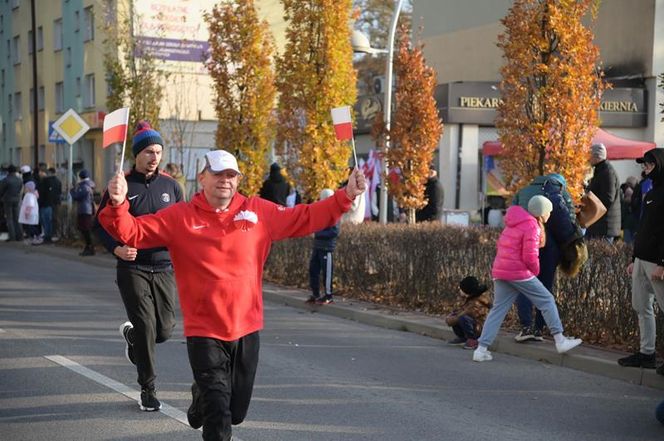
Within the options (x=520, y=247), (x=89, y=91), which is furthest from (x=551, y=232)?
(x=89, y=91)

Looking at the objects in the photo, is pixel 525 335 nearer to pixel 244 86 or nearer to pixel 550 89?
pixel 550 89

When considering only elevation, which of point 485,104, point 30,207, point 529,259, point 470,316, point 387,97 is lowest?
point 470,316

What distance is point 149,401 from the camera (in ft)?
23.4

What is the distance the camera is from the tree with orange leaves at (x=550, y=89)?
473 inches

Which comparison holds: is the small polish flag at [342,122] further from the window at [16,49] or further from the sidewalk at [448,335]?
the window at [16,49]

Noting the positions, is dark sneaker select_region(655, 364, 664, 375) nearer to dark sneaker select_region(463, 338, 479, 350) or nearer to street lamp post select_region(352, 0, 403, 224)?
dark sneaker select_region(463, 338, 479, 350)

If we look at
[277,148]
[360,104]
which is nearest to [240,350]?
[277,148]

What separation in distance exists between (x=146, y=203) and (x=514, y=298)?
13.7ft

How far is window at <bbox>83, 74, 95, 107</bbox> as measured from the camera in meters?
41.6

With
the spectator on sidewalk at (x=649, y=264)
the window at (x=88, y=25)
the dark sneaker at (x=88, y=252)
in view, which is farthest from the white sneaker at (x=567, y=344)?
the window at (x=88, y=25)

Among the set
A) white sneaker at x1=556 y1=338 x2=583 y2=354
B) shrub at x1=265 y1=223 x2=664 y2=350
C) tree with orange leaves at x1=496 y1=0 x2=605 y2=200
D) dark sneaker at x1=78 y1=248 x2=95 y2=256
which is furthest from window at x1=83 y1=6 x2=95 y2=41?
white sneaker at x1=556 y1=338 x2=583 y2=354

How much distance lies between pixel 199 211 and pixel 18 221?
21161 mm

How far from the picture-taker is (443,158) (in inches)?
1125

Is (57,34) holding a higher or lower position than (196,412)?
higher
